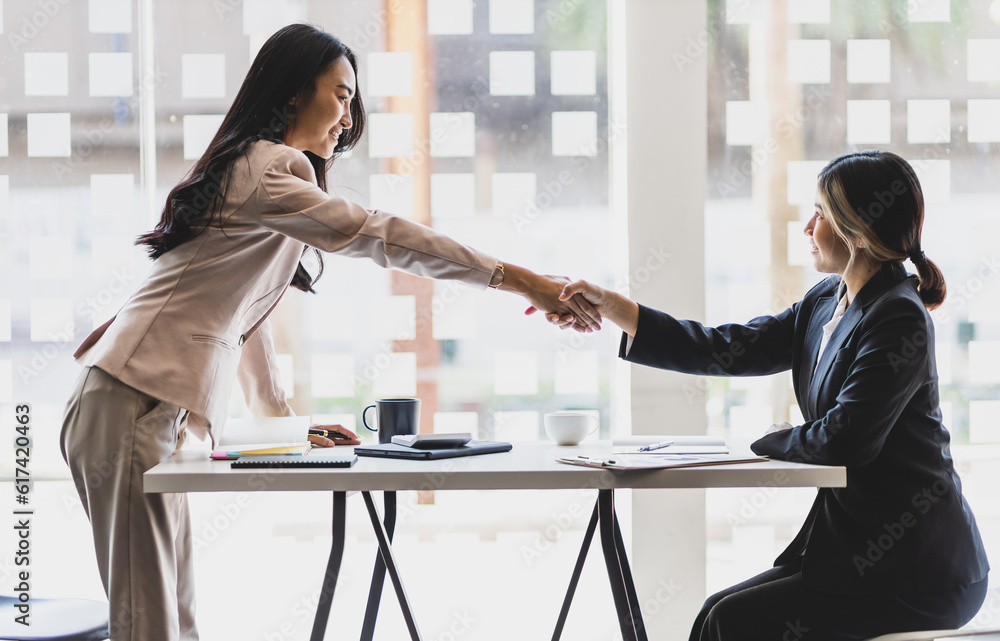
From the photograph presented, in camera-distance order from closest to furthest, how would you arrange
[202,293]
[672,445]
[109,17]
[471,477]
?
[471,477]
[202,293]
[672,445]
[109,17]

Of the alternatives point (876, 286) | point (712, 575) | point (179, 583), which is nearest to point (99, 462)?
point (179, 583)

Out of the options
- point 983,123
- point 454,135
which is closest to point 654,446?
point 454,135

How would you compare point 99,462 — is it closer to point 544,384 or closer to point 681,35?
point 544,384

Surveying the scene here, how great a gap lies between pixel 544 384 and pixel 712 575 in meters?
0.84

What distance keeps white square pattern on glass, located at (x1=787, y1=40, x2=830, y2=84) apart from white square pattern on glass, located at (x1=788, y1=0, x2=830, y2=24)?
0.22 feet

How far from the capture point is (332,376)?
2461 millimetres

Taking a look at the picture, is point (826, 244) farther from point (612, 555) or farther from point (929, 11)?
point (929, 11)

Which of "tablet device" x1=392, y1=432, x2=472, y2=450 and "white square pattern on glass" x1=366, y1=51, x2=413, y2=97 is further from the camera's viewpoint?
"white square pattern on glass" x1=366, y1=51, x2=413, y2=97

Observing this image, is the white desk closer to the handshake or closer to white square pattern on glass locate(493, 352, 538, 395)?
the handshake

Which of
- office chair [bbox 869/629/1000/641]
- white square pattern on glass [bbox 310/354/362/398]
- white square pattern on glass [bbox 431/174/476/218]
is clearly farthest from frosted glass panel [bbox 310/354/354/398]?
office chair [bbox 869/629/1000/641]

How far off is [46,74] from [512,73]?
1.46 meters

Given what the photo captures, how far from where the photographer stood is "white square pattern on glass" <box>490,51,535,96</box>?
243cm

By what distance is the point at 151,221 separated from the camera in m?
2.45

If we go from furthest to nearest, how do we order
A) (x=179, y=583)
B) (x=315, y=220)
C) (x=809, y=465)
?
(x=179, y=583) → (x=315, y=220) → (x=809, y=465)
